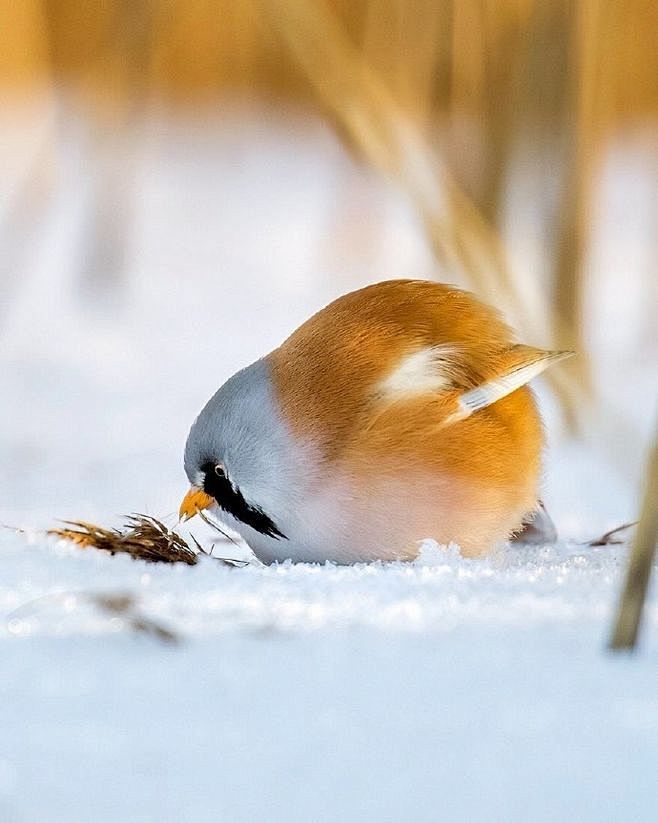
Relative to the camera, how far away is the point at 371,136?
2420 mm

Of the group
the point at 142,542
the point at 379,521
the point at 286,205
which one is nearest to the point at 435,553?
the point at 379,521

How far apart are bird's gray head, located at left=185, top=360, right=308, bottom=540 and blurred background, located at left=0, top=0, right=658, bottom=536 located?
18.2 inches

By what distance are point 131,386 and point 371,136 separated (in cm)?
273

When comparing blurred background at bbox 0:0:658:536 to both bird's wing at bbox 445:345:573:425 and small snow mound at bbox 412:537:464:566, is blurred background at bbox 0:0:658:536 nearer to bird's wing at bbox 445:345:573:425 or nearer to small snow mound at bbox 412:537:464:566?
bird's wing at bbox 445:345:573:425

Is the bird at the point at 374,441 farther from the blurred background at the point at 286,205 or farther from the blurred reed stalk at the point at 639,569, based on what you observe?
the blurred reed stalk at the point at 639,569

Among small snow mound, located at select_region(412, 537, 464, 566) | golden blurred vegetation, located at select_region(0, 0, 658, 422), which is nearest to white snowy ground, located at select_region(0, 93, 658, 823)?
small snow mound, located at select_region(412, 537, 464, 566)

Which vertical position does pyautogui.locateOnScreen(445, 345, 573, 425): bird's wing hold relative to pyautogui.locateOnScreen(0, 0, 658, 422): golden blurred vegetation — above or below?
below

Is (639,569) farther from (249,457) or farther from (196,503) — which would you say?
(196,503)

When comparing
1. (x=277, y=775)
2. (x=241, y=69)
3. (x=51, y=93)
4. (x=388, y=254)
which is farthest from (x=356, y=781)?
(x=241, y=69)

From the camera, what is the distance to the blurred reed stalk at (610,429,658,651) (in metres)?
1.40

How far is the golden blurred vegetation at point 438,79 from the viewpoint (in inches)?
97.7

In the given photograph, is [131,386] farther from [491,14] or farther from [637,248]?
[637,248]

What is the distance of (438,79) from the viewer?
8.82 metres

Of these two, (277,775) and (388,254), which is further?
(388,254)
